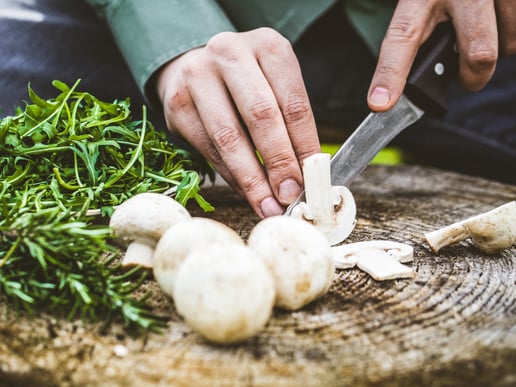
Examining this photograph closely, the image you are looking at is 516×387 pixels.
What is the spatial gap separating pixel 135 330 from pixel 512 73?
2.59 meters

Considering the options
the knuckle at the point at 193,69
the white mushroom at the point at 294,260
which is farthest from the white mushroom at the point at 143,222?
the knuckle at the point at 193,69

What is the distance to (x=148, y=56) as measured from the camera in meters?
2.13

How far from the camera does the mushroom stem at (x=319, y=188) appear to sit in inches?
62.2

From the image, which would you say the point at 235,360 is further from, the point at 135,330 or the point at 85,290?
the point at 85,290

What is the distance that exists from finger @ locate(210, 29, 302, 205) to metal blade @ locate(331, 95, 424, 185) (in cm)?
15

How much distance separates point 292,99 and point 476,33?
693mm

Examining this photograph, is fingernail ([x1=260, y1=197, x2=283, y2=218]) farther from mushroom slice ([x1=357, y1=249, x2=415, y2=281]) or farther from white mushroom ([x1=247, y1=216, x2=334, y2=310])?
white mushroom ([x1=247, y1=216, x2=334, y2=310])

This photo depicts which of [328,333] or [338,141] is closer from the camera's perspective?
[328,333]

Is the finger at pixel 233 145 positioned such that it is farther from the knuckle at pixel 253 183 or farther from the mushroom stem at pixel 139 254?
the mushroom stem at pixel 139 254

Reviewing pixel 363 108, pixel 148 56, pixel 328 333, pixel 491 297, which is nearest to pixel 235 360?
pixel 328 333

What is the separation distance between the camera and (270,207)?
1707 millimetres

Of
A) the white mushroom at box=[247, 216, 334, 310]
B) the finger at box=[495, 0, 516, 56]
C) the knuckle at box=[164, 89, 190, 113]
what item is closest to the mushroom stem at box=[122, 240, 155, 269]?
the white mushroom at box=[247, 216, 334, 310]

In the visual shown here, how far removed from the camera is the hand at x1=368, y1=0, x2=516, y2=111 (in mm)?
1811

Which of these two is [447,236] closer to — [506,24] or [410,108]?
[410,108]
